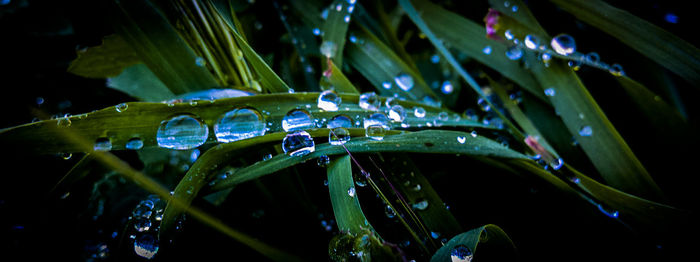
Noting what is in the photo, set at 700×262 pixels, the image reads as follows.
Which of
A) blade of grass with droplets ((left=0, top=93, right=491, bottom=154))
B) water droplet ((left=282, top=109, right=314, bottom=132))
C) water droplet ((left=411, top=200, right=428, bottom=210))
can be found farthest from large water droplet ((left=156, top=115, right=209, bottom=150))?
water droplet ((left=411, top=200, right=428, bottom=210))

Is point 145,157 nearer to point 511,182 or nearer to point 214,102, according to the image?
point 214,102

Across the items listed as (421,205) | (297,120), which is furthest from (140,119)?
(421,205)

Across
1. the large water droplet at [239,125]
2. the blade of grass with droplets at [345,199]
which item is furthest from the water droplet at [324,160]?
the large water droplet at [239,125]

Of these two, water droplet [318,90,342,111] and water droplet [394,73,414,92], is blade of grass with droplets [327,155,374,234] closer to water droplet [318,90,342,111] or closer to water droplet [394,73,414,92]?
water droplet [318,90,342,111]

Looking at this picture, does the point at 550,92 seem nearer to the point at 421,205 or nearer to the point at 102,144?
the point at 421,205

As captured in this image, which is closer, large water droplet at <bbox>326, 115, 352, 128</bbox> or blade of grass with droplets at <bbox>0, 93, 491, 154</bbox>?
blade of grass with droplets at <bbox>0, 93, 491, 154</bbox>

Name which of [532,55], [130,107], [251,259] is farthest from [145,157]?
[532,55]
